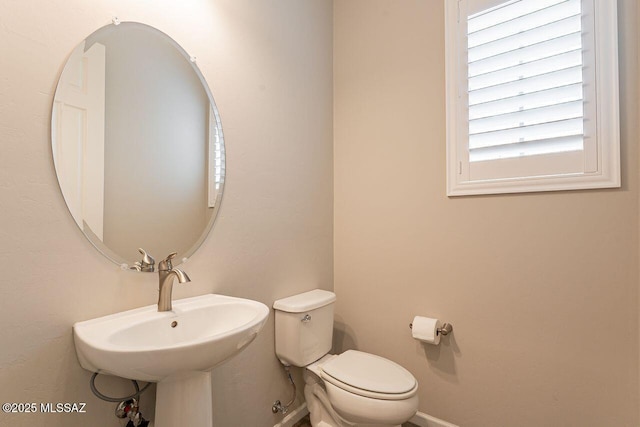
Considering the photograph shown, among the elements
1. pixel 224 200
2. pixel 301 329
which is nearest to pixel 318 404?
pixel 301 329

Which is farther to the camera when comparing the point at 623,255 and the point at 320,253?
the point at 320,253

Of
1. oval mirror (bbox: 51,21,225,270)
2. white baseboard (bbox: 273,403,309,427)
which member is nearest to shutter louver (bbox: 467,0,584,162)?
oval mirror (bbox: 51,21,225,270)

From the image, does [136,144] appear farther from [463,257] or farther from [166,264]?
[463,257]

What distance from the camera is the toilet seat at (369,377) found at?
1.30m

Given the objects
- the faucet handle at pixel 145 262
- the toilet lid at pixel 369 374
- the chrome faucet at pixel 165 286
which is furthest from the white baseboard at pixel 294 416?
the faucet handle at pixel 145 262

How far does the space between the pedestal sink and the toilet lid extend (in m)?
0.59

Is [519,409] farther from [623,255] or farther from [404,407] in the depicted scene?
[623,255]

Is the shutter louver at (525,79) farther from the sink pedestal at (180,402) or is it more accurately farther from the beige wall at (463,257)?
the sink pedestal at (180,402)

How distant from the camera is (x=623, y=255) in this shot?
1.24 meters

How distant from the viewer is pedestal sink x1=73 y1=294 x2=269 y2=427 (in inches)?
30.7

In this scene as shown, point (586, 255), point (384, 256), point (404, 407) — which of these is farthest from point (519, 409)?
point (384, 256)

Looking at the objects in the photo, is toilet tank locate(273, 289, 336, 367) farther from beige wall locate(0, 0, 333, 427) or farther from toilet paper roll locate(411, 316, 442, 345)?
toilet paper roll locate(411, 316, 442, 345)

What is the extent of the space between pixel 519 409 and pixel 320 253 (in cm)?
126

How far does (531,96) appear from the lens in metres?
1.41
